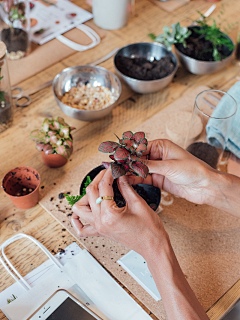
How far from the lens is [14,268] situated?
795mm

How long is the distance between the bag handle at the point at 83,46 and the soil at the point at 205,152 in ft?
2.40

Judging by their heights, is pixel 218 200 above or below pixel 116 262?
above

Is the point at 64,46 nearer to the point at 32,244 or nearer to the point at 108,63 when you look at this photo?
the point at 108,63

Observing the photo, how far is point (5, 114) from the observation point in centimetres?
108

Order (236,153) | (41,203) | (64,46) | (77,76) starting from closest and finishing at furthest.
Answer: (41,203) → (236,153) → (77,76) → (64,46)

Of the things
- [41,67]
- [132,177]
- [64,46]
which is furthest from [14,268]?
[64,46]

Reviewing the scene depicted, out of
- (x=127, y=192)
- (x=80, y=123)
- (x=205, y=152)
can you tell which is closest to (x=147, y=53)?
(x=80, y=123)

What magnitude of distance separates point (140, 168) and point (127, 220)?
0.40 ft

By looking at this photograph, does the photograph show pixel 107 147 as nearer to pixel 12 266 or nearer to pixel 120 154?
pixel 120 154

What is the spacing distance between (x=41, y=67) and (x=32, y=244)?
0.78m

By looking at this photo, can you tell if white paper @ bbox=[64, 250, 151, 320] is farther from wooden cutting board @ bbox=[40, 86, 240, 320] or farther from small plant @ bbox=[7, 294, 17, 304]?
small plant @ bbox=[7, 294, 17, 304]

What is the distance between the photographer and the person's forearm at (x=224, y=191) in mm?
821

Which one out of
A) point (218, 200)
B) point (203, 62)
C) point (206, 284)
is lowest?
point (206, 284)

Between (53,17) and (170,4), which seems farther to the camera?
(170,4)
